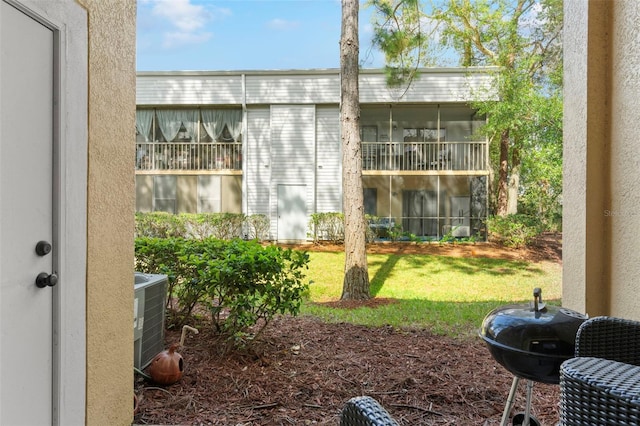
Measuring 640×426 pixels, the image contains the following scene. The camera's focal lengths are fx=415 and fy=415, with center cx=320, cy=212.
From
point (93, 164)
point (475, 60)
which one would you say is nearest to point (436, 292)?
point (93, 164)

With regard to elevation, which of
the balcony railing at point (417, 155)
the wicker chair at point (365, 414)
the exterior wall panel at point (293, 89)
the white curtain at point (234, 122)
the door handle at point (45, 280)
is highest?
the exterior wall panel at point (293, 89)

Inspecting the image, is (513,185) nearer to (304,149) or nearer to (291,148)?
(304,149)

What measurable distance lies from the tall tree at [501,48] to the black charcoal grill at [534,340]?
7532mm

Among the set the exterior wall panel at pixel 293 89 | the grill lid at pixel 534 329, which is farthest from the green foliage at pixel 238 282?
the exterior wall panel at pixel 293 89

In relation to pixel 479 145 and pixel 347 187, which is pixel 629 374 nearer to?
pixel 347 187

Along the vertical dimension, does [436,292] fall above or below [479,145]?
below

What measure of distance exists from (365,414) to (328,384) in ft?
8.51

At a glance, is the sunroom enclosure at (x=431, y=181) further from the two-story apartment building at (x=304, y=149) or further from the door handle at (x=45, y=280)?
the door handle at (x=45, y=280)

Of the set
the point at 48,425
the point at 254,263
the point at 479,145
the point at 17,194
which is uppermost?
the point at 479,145

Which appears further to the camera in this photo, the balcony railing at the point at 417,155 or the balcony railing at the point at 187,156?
the balcony railing at the point at 187,156

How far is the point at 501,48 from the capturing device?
13055 mm

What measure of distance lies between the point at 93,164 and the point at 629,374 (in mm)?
2322

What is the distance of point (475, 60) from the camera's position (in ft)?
48.3

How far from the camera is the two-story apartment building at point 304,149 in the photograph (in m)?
13.6
